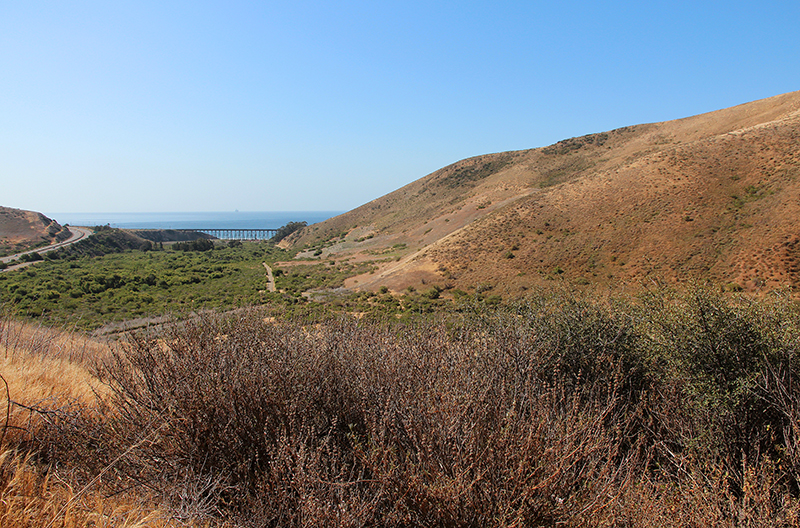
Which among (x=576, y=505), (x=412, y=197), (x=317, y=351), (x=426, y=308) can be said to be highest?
(x=412, y=197)

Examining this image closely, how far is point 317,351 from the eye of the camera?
18.6 ft

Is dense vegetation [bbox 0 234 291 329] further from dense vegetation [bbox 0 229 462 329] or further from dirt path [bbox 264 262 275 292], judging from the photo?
dirt path [bbox 264 262 275 292]

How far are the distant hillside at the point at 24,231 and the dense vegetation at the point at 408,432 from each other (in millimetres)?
76464

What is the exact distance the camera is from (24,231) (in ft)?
230

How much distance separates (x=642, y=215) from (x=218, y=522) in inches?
1306

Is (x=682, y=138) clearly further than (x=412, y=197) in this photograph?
No

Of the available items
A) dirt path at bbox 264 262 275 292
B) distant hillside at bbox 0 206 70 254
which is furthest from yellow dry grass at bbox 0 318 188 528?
distant hillside at bbox 0 206 70 254

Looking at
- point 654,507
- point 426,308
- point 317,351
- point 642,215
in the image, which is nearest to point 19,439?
point 317,351

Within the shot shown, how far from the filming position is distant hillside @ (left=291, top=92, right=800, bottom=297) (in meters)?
22.4

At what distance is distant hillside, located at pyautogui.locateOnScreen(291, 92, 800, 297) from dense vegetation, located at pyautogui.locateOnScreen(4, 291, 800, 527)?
35.2 feet

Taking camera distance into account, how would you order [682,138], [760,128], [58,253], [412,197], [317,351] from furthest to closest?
[412,197], [58,253], [682,138], [760,128], [317,351]

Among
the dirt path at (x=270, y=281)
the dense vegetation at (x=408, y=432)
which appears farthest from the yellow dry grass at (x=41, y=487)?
the dirt path at (x=270, y=281)

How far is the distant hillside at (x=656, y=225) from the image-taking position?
2244cm

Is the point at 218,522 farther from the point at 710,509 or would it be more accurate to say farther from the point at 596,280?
the point at 596,280
